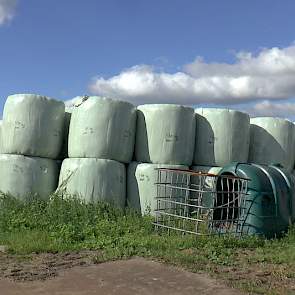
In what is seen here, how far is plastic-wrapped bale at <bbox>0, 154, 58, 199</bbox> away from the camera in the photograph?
10.2 metres

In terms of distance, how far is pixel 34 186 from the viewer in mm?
10273

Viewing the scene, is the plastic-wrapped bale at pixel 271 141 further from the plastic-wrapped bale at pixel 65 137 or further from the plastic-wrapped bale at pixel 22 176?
the plastic-wrapped bale at pixel 22 176

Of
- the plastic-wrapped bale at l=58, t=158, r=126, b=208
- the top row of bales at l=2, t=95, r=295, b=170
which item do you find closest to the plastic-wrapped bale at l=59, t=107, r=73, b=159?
the top row of bales at l=2, t=95, r=295, b=170

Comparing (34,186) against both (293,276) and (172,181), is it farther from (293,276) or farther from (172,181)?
(293,276)

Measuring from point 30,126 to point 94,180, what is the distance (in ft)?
5.31

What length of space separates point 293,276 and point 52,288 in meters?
2.79

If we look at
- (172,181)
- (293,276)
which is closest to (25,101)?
(172,181)

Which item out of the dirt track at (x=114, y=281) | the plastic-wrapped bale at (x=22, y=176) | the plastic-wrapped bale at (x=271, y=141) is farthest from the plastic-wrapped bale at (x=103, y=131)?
the dirt track at (x=114, y=281)

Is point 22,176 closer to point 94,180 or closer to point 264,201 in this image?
point 94,180

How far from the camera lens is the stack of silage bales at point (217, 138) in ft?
35.1

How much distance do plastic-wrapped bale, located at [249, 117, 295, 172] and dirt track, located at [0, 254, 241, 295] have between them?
5384mm

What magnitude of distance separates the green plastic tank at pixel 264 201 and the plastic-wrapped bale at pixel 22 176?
3.37m

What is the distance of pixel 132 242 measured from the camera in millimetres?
7852

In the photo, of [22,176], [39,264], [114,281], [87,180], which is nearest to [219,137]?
[87,180]
